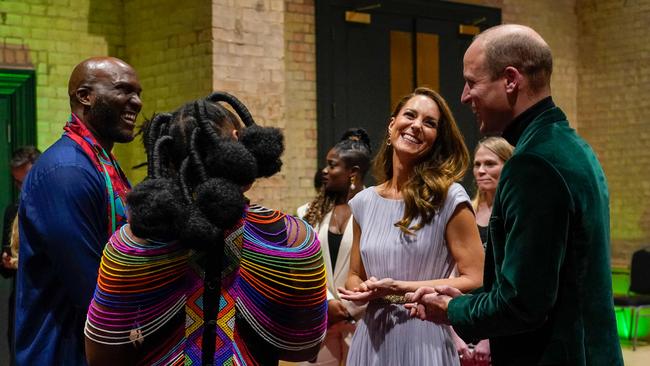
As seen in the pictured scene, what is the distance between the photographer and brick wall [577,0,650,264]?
11.1 m

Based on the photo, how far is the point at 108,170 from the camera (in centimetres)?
280

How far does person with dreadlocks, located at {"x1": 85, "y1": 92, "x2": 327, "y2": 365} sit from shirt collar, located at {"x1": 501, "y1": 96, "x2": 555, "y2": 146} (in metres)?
0.60

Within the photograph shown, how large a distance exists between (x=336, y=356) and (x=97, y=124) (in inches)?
102

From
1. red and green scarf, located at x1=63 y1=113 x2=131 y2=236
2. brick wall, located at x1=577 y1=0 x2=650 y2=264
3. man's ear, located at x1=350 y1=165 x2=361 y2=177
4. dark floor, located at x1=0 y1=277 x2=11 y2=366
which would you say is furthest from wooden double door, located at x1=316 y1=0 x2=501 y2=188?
red and green scarf, located at x1=63 y1=113 x2=131 y2=236

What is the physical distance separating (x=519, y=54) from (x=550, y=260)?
21.6 inches

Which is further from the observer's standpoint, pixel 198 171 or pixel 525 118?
pixel 525 118

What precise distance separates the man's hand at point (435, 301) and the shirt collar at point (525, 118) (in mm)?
488

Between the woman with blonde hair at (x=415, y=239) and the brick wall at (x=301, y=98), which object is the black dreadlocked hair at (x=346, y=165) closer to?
the woman with blonde hair at (x=415, y=239)

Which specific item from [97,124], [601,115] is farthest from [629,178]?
[97,124]

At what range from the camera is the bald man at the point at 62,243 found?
252 cm

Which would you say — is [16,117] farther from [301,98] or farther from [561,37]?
[561,37]

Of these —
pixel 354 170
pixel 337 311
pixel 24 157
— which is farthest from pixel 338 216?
pixel 24 157

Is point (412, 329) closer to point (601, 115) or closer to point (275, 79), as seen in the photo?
point (275, 79)

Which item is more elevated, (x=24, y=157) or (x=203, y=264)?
(x=24, y=157)
